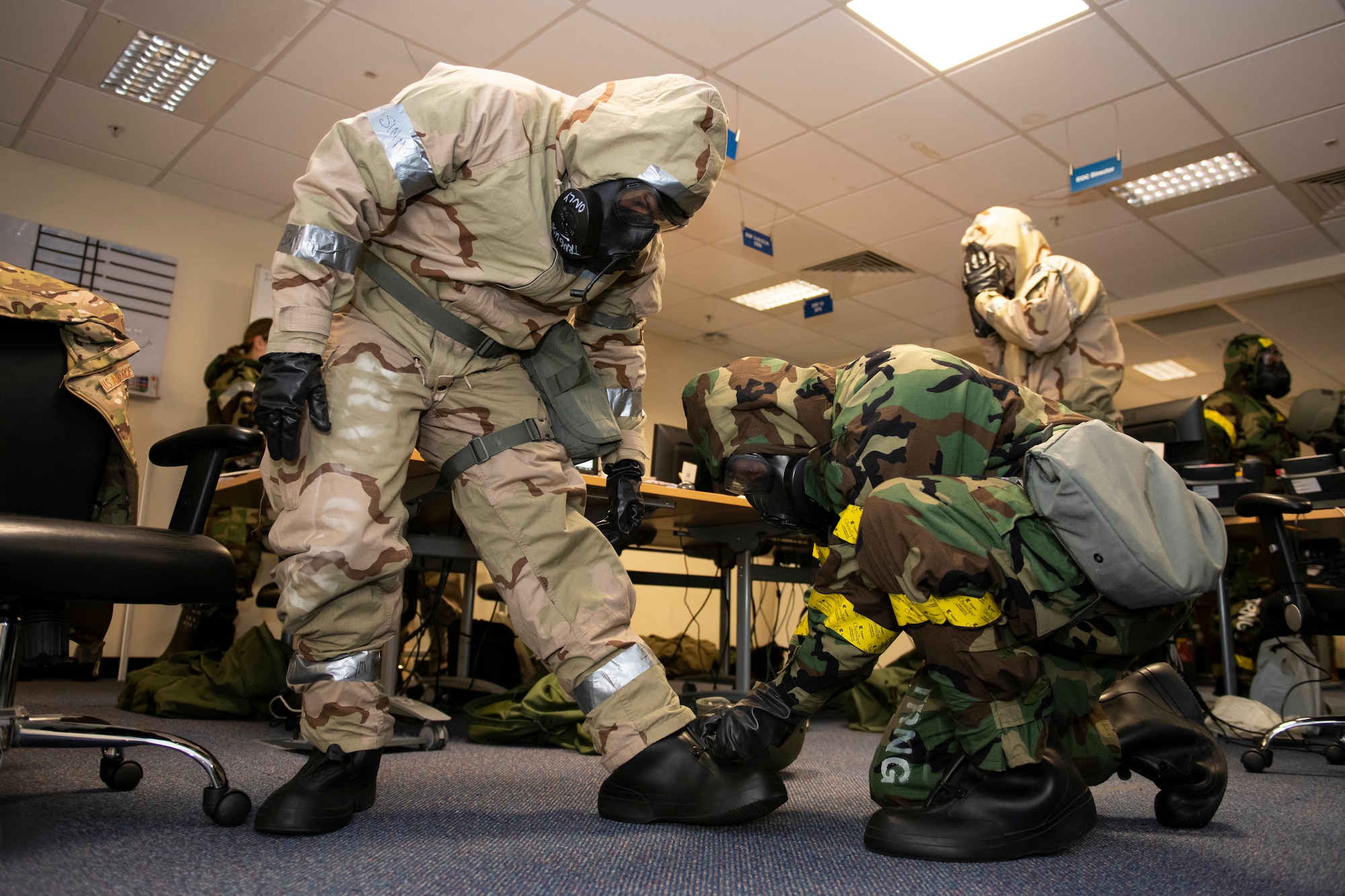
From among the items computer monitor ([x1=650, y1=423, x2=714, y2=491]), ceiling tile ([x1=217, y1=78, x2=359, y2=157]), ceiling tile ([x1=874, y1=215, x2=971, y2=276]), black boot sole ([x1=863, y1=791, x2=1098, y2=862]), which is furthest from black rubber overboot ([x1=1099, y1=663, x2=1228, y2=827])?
ceiling tile ([x1=874, y1=215, x2=971, y2=276])

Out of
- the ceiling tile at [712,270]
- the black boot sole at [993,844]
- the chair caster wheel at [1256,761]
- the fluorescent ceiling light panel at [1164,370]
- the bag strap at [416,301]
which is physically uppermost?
the fluorescent ceiling light panel at [1164,370]

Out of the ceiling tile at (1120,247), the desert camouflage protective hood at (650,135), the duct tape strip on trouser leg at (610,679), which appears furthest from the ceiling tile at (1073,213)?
the duct tape strip on trouser leg at (610,679)

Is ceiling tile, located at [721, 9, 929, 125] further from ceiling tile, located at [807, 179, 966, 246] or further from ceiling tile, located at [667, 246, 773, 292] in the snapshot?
ceiling tile, located at [667, 246, 773, 292]

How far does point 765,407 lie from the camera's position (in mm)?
1529

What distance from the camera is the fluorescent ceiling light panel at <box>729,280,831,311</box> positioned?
20.0 feet

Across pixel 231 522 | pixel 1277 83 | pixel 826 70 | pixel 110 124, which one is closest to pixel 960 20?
pixel 826 70

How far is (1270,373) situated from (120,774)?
4776 mm

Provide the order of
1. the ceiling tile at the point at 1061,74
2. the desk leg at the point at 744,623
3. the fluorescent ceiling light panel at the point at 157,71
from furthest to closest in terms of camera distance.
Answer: the fluorescent ceiling light panel at the point at 157,71, the ceiling tile at the point at 1061,74, the desk leg at the point at 744,623

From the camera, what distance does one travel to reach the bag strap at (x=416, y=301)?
135 centimetres

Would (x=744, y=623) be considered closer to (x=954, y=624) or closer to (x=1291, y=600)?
(x=1291, y=600)

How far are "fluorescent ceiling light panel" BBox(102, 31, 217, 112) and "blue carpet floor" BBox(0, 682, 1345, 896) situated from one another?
3091mm

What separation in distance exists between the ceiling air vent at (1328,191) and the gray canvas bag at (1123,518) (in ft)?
14.3

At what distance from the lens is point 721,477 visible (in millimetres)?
1574

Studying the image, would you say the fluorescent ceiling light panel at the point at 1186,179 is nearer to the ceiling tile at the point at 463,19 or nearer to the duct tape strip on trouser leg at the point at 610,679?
the ceiling tile at the point at 463,19
